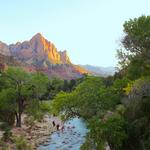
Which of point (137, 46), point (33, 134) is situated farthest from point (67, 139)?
point (137, 46)

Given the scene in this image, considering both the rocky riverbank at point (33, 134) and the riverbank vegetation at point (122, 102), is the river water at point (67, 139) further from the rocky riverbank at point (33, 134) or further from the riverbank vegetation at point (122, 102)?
the riverbank vegetation at point (122, 102)

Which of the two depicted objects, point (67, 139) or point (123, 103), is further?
point (67, 139)

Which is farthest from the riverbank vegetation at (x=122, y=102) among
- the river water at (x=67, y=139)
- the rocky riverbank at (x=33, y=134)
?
the river water at (x=67, y=139)

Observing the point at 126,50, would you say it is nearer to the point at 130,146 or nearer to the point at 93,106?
the point at 93,106

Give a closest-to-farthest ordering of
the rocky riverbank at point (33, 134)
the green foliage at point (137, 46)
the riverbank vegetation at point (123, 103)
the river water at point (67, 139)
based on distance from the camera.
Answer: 1. the riverbank vegetation at point (123, 103)
2. the green foliage at point (137, 46)
3. the river water at point (67, 139)
4. the rocky riverbank at point (33, 134)

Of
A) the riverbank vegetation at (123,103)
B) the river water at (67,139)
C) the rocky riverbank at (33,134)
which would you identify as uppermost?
the riverbank vegetation at (123,103)

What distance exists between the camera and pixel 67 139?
5622 centimetres

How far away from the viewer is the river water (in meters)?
49.0

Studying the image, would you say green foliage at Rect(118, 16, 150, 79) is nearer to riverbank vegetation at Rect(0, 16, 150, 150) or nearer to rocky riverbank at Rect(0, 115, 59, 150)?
riverbank vegetation at Rect(0, 16, 150, 150)

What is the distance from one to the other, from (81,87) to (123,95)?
4009 mm

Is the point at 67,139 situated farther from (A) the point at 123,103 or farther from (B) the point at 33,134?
(A) the point at 123,103

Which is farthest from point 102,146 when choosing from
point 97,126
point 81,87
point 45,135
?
Result: point 45,135

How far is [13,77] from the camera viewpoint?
2761 inches

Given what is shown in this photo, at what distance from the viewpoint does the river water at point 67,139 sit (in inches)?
1929
